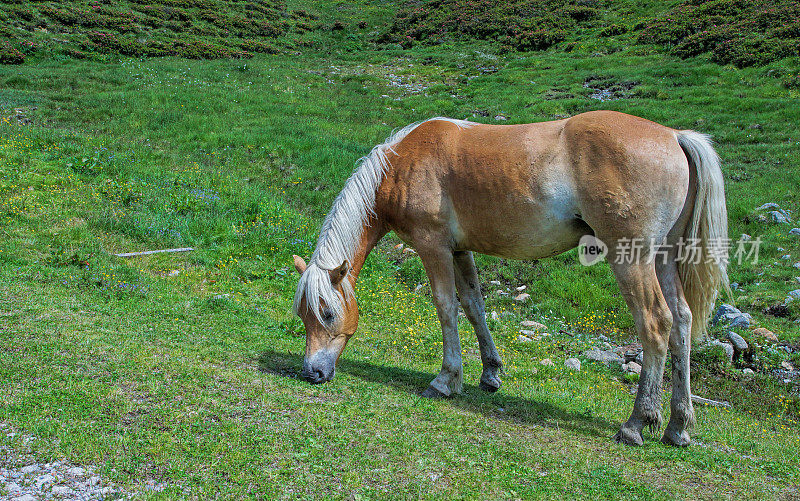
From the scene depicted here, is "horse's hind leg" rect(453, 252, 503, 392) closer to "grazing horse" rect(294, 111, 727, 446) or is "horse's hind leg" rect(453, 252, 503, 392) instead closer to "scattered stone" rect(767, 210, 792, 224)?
"grazing horse" rect(294, 111, 727, 446)

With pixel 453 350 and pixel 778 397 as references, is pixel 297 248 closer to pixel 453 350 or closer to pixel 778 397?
pixel 453 350

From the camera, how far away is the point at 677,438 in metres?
5.39

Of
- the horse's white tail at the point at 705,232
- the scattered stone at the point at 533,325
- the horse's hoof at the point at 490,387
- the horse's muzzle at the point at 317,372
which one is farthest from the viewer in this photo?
the scattered stone at the point at 533,325

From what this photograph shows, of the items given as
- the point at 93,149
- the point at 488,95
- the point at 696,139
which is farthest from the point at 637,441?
the point at 488,95

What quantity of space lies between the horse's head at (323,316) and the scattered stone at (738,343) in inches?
231

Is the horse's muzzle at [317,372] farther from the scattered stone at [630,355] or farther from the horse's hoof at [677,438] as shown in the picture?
the scattered stone at [630,355]

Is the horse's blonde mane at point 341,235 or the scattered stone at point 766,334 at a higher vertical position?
the horse's blonde mane at point 341,235

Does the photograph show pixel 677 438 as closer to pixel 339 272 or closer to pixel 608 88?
pixel 339 272

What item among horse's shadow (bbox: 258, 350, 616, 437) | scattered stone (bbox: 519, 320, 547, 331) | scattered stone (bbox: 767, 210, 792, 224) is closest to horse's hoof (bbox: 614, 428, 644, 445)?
horse's shadow (bbox: 258, 350, 616, 437)

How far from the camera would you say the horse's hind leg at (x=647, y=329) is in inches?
208

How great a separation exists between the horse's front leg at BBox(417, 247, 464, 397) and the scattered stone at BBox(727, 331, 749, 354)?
15.3 feet

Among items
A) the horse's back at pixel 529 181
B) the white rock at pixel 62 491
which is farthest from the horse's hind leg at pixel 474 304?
the white rock at pixel 62 491

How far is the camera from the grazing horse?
5.27 metres

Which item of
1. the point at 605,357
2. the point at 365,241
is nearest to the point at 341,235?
the point at 365,241
